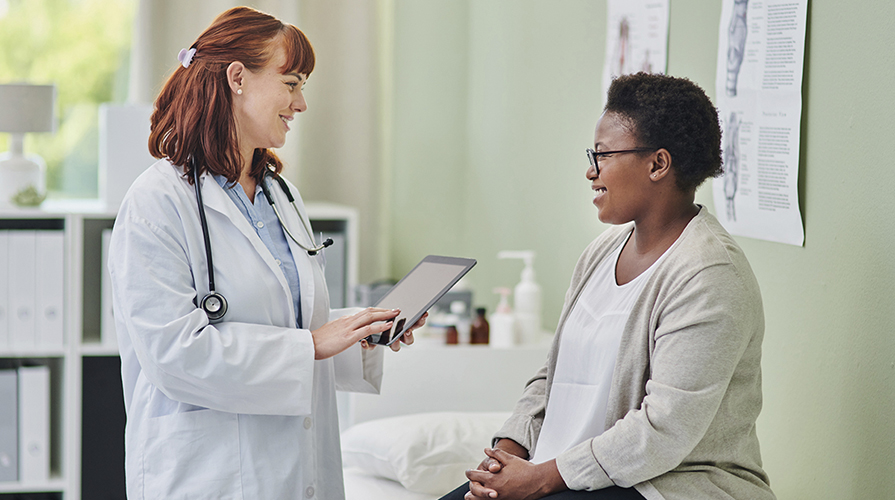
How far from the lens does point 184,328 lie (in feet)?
4.12

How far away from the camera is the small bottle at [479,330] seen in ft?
7.88

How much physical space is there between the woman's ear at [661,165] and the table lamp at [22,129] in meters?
1.93

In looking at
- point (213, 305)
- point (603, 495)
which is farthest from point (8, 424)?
point (603, 495)

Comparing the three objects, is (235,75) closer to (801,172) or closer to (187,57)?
(187,57)

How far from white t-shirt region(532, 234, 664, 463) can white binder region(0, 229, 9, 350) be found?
68.2 inches

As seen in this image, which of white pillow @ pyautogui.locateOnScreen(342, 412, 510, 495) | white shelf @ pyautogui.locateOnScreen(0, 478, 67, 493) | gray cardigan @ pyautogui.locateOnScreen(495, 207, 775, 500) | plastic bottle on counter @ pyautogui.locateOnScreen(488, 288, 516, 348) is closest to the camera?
gray cardigan @ pyautogui.locateOnScreen(495, 207, 775, 500)

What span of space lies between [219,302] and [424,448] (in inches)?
28.0

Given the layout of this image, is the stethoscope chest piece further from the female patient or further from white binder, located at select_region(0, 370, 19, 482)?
white binder, located at select_region(0, 370, 19, 482)

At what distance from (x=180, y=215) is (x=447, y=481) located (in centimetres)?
87

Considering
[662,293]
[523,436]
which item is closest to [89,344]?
[523,436]

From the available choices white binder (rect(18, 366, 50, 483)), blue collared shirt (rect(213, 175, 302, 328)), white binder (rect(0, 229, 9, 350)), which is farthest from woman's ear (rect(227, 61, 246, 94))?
white binder (rect(18, 366, 50, 483))

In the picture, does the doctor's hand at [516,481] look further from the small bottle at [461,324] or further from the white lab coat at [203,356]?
the small bottle at [461,324]

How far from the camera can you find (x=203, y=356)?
1267 mm

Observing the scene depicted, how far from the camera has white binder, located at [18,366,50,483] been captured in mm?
2441
